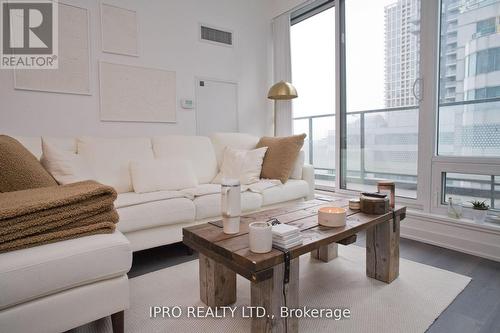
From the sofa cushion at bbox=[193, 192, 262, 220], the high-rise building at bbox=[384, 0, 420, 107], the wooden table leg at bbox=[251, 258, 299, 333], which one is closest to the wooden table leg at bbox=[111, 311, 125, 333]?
the wooden table leg at bbox=[251, 258, 299, 333]

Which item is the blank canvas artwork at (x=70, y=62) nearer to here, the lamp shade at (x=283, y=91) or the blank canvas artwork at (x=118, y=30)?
the blank canvas artwork at (x=118, y=30)

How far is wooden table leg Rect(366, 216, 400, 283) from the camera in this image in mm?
1671

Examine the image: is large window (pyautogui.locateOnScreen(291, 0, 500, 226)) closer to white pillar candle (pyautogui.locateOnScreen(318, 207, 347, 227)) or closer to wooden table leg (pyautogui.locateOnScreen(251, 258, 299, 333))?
white pillar candle (pyautogui.locateOnScreen(318, 207, 347, 227))

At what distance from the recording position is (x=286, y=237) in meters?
1.14

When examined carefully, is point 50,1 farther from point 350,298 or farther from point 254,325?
point 350,298

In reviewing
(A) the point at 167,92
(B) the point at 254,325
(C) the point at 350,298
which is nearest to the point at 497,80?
(C) the point at 350,298

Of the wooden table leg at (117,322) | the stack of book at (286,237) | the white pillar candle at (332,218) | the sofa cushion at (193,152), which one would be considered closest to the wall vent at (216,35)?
the sofa cushion at (193,152)

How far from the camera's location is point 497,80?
210 centimetres

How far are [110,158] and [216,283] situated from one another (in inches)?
59.9

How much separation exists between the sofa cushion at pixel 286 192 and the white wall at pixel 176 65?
133 cm

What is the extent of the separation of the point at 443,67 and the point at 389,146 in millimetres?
821

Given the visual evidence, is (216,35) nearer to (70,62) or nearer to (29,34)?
(70,62)

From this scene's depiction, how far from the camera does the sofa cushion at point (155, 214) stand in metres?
1.81

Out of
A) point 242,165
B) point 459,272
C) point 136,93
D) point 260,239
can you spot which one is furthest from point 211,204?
point 459,272
